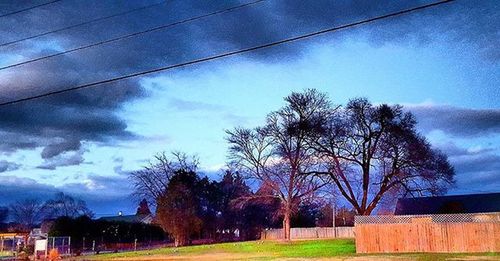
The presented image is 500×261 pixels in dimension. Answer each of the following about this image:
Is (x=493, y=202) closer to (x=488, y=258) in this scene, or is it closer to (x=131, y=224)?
(x=488, y=258)

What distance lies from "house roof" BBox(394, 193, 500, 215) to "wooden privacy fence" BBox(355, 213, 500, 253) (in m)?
27.2

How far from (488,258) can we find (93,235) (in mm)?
Result: 50131

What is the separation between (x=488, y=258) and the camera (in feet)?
78.6

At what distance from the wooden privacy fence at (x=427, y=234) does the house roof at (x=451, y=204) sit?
2722 centimetres

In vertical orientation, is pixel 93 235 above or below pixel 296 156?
below

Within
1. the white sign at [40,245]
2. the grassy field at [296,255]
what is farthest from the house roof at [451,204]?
the white sign at [40,245]

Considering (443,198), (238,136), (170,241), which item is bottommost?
(170,241)

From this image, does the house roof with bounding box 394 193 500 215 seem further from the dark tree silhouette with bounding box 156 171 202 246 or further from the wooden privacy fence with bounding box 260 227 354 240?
the dark tree silhouette with bounding box 156 171 202 246

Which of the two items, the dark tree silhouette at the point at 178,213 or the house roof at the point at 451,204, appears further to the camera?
the dark tree silhouette at the point at 178,213

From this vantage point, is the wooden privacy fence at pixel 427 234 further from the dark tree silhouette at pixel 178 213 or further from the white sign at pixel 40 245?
the dark tree silhouette at pixel 178 213

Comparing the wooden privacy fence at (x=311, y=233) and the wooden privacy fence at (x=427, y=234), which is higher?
the wooden privacy fence at (x=427, y=234)

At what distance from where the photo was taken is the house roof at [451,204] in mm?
57469

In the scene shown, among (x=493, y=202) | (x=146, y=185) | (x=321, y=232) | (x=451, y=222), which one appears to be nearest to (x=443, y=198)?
(x=493, y=202)

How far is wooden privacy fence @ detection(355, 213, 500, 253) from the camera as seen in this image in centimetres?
2928
